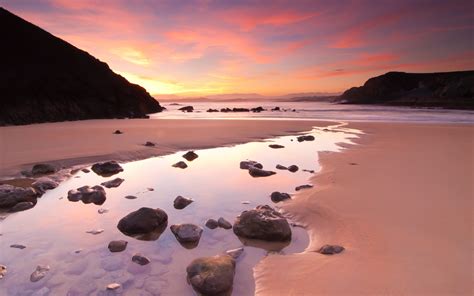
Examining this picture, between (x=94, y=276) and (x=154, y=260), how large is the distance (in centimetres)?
62

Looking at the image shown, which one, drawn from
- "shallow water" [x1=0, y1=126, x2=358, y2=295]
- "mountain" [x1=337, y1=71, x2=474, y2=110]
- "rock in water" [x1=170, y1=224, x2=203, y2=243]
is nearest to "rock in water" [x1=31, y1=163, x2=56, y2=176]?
"shallow water" [x1=0, y1=126, x2=358, y2=295]

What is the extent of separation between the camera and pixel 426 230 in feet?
12.6

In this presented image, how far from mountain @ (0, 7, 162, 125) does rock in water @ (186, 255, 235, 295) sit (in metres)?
21.0

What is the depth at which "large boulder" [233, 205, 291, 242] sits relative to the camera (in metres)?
3.80

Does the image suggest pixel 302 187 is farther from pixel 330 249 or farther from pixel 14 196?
pixel 14 196

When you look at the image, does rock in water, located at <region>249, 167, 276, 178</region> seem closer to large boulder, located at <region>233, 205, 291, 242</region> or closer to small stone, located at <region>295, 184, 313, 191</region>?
small stone, located at <region>295, 184, 313, 191</region>

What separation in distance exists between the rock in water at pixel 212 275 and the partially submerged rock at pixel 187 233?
29.8 inches

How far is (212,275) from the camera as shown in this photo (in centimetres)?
274

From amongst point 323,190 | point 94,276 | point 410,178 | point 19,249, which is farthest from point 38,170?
point 410,178

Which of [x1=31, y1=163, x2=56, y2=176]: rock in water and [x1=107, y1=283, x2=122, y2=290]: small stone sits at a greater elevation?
[x1=31, y1=163, x2=56, y2=176]: rock in water

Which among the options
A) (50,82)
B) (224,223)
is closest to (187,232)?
(224,223)

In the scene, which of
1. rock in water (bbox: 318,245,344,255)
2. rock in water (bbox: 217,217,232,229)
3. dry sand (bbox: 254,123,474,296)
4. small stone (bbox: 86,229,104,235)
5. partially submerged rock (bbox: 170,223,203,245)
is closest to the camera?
dry sand (bbox: 254,123,474,296)

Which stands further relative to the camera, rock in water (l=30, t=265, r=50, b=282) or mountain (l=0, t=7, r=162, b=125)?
mountain (l=0, t=7, r=162, b=125)

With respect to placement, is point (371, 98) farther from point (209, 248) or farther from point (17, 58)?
point (209, 248)
